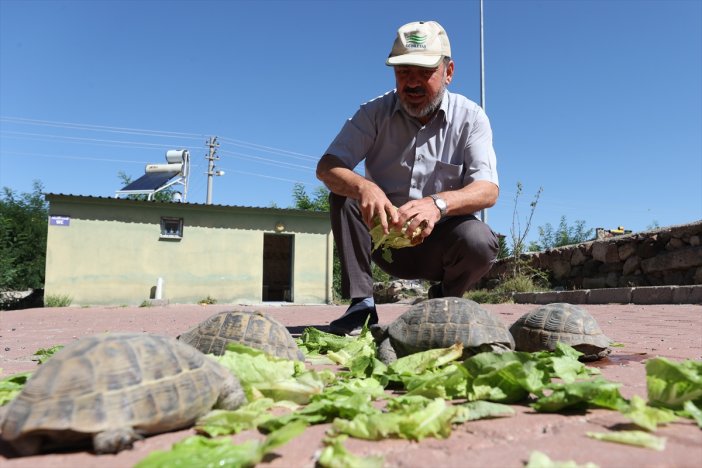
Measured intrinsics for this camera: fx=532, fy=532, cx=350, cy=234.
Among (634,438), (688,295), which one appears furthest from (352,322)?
(688,295)

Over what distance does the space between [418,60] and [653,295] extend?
730 cm

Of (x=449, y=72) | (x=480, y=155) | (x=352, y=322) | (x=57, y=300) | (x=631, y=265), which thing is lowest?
(x=57, y=300)

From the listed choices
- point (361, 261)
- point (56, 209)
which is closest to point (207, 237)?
point (56, 209)

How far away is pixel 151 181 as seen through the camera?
82.9 ft

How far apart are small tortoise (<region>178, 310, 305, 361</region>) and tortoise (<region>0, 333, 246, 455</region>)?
3.01ft

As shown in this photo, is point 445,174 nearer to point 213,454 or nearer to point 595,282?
point 213,454

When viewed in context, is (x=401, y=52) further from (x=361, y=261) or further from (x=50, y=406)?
(x=50, y=406)

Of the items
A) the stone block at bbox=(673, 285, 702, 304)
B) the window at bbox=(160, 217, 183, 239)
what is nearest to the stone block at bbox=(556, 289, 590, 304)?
the stone block at bbox=(673, 285, 702, 304)

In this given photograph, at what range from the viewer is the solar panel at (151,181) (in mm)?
23297

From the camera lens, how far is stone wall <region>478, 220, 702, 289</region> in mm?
10078

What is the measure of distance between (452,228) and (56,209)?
16.1 m

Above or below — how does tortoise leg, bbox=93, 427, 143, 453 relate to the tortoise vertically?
below

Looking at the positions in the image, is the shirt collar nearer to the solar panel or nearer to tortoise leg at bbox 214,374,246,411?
tortoise leg at bbox 214,374,246,411

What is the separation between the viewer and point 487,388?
2164 mm
